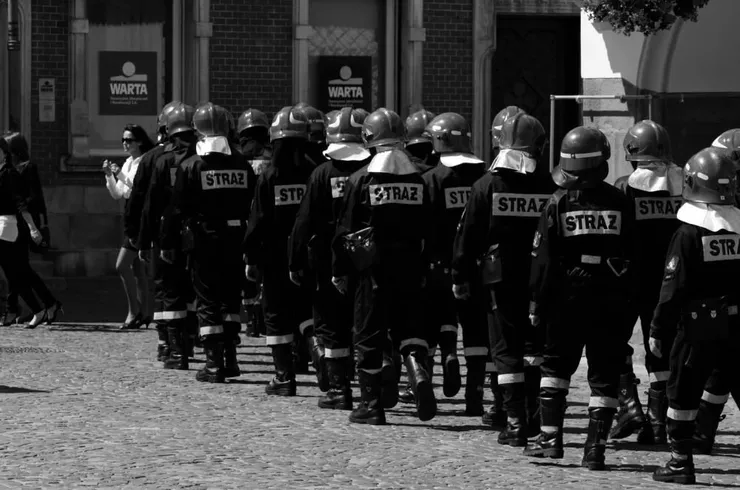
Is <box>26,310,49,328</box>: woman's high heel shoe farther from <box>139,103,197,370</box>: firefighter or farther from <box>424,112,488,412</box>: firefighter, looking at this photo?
<box>424,112,488,412</box>: firefighter

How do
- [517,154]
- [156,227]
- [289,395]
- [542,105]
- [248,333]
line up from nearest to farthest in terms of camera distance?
1. [517,154]
2. [289,395]
3. [156,227]
4. [248,333]
5. [542,105]

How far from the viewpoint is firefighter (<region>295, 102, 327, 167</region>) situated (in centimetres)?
1259

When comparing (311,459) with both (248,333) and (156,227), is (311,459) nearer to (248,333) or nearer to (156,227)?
(156,227)

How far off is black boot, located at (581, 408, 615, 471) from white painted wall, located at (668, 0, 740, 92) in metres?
8.94

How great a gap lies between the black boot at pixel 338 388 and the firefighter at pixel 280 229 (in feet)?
2.32

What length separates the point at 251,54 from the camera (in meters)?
23.6

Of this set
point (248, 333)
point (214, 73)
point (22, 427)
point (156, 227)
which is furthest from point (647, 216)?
point (214, 73)

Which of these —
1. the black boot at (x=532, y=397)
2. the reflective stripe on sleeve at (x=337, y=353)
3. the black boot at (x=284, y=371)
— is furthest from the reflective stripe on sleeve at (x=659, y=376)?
the black boot at (x=284, y=371)

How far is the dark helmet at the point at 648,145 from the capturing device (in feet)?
34.5

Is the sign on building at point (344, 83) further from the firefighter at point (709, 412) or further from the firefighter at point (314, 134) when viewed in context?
the firefighter at point (709, 412)

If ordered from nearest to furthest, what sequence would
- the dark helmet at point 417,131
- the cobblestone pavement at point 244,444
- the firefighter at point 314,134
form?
the cobblestone pavement at point 244,444, the firefighter at point 314,134, the dark helmet at point 417,131

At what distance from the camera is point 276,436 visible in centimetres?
1027

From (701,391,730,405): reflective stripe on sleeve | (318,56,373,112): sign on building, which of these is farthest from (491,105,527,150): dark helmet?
(318,56,373,112): sign on building

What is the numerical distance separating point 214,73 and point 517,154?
13.7 metres
